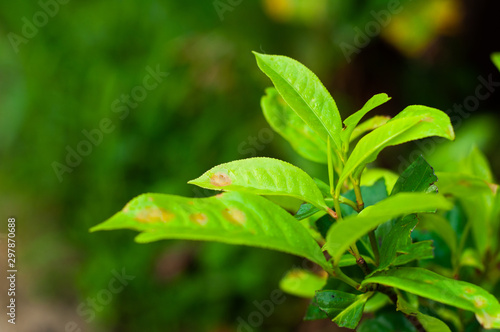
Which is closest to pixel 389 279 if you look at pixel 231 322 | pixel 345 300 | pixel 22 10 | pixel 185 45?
pixel 345 300

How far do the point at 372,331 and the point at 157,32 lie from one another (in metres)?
2.05

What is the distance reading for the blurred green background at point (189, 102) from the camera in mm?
2041

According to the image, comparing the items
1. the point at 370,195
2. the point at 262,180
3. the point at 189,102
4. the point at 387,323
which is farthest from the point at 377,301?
the point at 189,102

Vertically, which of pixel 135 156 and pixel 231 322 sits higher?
pixel 135 156

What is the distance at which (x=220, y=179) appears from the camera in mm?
472

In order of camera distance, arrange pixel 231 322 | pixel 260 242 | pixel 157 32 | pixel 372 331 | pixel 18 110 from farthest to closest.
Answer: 1. pixel 18 110
2. pixel 157 32
3. pixel 231 322
4. pixel 372 331
5. pixel 260 242

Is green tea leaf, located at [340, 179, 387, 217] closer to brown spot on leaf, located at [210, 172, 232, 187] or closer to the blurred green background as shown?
brown spot on leaf, located at [210, 172, 232, 187]

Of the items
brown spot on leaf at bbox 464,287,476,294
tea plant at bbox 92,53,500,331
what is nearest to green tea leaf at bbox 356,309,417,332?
tea plant at bbox 92,53,500,331

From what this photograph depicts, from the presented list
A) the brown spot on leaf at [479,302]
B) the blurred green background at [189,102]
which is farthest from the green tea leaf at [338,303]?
the blurred green background at [189,102]

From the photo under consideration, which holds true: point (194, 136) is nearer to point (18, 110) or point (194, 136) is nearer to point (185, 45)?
point (185, 45)

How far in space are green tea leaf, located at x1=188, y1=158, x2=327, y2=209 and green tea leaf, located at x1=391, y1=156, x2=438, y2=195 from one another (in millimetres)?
87

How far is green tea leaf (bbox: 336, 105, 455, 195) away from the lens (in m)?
0.44

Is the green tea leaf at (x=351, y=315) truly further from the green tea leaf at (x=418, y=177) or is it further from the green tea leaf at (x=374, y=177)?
the green tea leaf at (x=374, y=177)

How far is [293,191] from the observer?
1.56 feet
